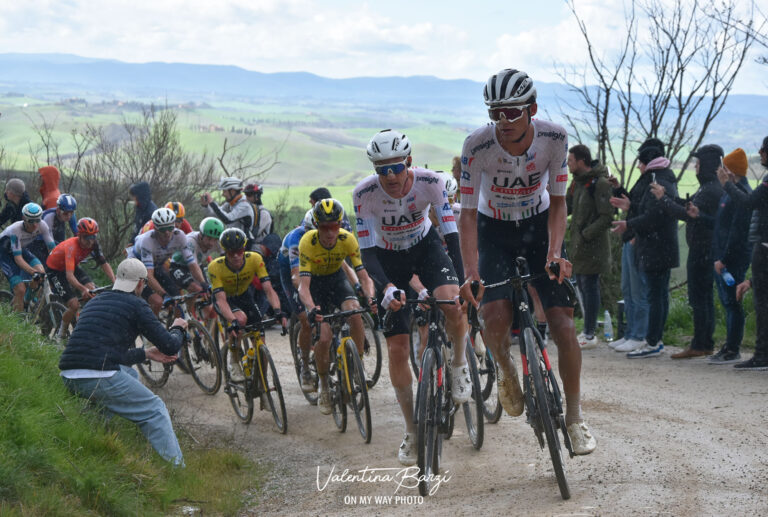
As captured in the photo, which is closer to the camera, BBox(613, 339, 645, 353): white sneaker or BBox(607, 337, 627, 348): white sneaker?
BBox(613, 339, 645, 353): white sneaker

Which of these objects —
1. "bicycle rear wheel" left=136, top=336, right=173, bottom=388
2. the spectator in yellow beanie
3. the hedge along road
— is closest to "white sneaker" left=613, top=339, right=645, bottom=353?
the hedge along road

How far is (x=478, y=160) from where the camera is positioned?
19.0 ft

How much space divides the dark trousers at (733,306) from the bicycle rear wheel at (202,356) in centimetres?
654

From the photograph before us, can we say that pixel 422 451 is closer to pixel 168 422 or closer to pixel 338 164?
pixel 168 422

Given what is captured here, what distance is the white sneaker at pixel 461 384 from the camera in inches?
248

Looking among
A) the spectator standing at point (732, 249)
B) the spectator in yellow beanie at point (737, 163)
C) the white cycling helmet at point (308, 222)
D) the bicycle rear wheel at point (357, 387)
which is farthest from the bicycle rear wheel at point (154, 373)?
the spectator in yellow beanie at point (737, 163)

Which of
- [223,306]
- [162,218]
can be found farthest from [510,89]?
[162,218]

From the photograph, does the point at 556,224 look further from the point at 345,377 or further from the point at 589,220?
the point at 589,220

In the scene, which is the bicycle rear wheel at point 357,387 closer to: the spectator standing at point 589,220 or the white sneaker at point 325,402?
the white sneaker at point 325,402

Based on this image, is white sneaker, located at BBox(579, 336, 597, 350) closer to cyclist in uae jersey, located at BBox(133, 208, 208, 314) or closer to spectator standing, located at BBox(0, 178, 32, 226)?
cyclist in uae jersey, located at BBox(133, 208, 208, 314)

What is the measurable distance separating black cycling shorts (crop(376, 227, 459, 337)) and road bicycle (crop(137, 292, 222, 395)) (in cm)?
405

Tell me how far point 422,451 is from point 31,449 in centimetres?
291

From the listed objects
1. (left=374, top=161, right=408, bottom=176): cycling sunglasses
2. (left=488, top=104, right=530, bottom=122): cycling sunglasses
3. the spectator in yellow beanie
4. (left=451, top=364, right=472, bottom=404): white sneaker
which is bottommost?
(left=451, top=364, right=472, bottom=404): white sneaker
